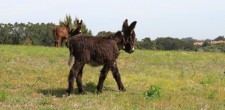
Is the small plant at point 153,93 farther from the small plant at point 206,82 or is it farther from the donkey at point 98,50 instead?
the small plant at point 206,82

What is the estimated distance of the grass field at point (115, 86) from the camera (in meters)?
12.1

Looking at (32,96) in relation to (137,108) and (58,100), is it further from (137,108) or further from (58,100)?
(137,108)

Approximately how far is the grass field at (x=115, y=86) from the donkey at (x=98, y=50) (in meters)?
0.54

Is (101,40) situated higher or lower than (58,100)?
higher

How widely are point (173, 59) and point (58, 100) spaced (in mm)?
14010

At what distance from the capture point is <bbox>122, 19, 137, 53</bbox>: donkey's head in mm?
14281

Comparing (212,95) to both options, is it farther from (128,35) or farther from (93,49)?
(93,49)

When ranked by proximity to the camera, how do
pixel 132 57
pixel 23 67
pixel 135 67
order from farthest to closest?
pixel 132 57
pixel 135 67
pixel 23 67

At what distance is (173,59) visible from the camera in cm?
2541

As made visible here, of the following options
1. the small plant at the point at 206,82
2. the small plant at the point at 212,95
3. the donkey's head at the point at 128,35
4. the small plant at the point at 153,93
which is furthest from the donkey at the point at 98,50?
the small plant at the point at 206,82

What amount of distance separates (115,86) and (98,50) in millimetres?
2501

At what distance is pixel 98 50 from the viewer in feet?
43.9

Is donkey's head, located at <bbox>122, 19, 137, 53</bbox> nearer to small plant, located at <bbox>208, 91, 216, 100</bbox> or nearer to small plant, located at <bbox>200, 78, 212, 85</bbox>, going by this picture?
small plant, located at <bbox>208, 91, 216, 100</bbox>

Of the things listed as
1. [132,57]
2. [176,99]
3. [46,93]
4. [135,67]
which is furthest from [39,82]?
[132,57]
